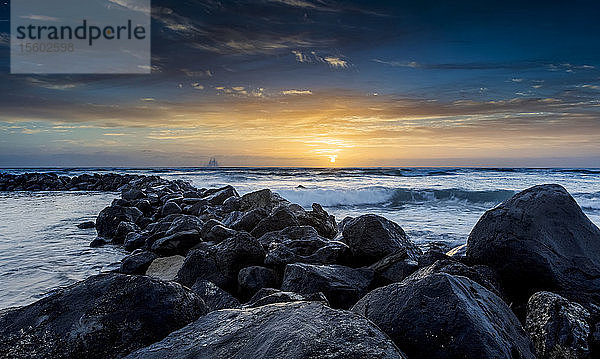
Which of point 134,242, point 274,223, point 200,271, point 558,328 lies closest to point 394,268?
point 558,328

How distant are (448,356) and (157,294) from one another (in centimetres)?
176

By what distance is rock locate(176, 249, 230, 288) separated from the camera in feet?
15.7

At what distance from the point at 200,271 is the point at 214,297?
3.40 feet

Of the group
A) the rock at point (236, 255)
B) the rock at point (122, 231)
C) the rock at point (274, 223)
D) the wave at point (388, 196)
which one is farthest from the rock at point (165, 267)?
the wave at point (388, 196)

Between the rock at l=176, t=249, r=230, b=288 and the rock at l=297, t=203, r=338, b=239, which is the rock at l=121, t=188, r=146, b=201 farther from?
the rock at l=176, t=249, r=230, b=288

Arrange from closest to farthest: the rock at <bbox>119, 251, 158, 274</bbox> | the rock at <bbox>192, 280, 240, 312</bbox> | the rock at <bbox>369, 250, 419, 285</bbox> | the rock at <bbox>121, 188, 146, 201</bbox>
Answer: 1. the rock at <bbox>192, 280, 240, 312</bbox>
2. the rock at <bbox>369, 250, 419, 285</bbox>
3. the rock at <bbox>119, 251, 158, 274</bbox>
4. the rock at <bbox>121, 188, 146, 201</bbox>

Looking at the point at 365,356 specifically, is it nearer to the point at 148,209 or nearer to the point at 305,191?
the point at 148,209

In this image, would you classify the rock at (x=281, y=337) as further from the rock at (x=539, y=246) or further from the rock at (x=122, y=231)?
the rock at (x=122, y=231)

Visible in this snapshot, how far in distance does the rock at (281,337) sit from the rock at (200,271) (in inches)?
103

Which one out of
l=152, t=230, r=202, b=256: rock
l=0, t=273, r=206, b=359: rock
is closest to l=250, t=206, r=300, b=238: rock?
l=152, t=230, r=202, b=256: rock

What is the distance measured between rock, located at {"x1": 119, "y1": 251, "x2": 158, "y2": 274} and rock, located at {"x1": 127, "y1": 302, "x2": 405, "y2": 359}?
13.0ft

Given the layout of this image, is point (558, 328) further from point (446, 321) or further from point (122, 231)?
point (122, 231)

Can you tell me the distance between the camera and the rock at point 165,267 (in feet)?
17.9

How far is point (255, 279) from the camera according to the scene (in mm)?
4453
